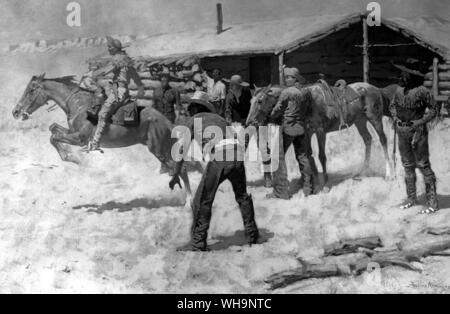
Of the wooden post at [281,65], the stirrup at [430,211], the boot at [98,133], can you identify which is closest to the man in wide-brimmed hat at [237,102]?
the wooden post at [281,65]

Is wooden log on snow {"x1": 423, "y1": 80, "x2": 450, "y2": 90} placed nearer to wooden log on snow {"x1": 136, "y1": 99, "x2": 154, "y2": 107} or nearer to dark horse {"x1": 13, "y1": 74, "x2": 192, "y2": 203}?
dark horse {"x1": 13, "y1": 74, "x2": 192, "y2": 203}

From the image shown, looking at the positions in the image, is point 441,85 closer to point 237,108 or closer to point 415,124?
point 415,124

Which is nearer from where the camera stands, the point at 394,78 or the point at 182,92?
the point at 394,78

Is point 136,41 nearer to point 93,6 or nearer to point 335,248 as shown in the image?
point 93,6

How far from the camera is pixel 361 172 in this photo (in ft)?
23.0

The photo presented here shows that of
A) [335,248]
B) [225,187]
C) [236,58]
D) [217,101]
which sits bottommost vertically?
[335,248]

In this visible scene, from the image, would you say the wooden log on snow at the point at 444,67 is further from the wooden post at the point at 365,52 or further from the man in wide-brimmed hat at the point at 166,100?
the man in wide-brimmed hat at the point at 166,100

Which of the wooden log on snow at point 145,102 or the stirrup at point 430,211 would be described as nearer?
the stirrup at point 430,211

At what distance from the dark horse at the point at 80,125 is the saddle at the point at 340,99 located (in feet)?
6.06

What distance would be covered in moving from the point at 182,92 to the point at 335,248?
2.91 metres

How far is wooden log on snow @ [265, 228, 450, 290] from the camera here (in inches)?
241

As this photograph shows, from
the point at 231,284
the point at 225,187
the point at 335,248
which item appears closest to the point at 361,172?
the point at 335,248

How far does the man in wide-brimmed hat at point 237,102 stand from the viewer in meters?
7.40
